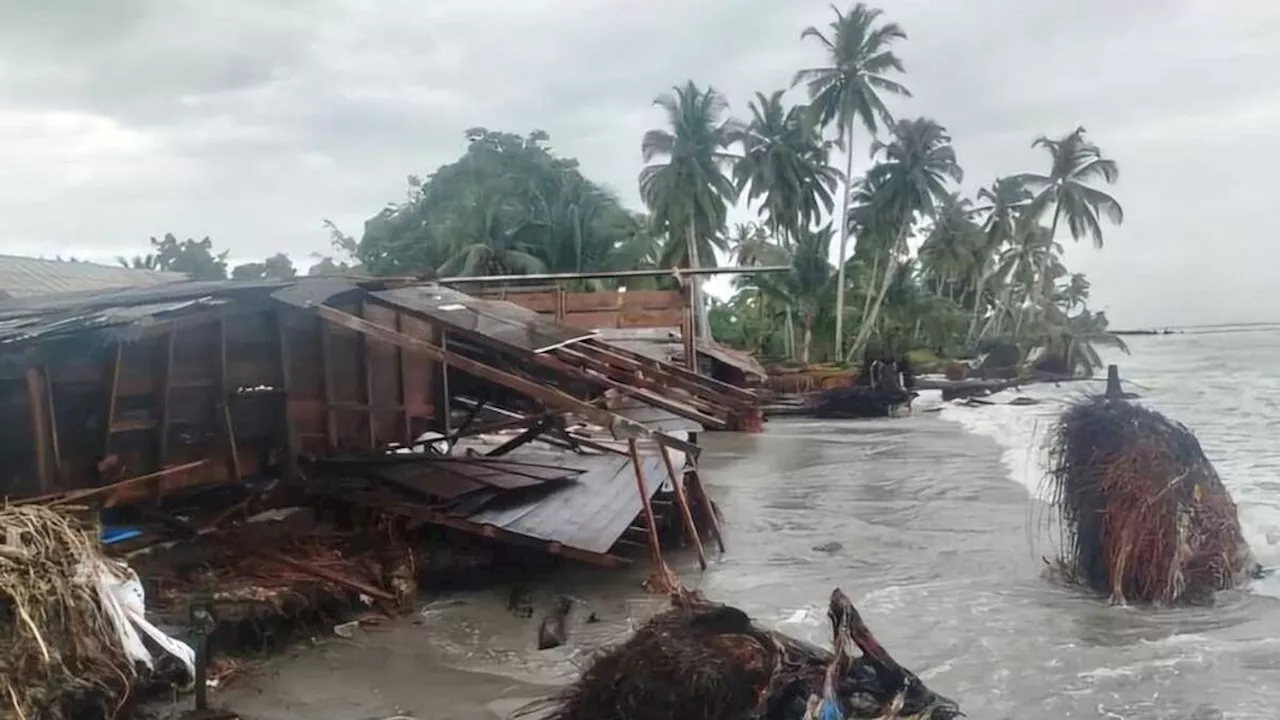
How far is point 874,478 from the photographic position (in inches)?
802

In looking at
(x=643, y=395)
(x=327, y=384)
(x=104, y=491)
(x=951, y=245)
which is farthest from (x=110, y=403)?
(x=951, y=245)

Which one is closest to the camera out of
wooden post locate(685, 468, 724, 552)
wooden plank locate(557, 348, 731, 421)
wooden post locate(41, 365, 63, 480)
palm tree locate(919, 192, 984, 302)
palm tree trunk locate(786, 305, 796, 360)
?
wooden post locate(41, 365, 63, 480)

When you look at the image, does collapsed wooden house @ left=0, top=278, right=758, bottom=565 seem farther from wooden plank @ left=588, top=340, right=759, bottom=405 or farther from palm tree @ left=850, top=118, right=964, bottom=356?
palm tree @ left=850, top=118, right=964, bottom=356

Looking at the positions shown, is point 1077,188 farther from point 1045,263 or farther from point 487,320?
point 487,320

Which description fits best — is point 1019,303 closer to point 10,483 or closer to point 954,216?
point 954,216

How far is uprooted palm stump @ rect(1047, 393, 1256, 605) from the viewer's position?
9.74 metres

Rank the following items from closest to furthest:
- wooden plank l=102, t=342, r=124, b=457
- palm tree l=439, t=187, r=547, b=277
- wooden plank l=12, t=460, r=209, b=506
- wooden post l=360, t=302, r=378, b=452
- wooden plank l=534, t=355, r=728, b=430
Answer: wooden plank l=12, t=460, r=209, b=506
wooden plank l=102, t=342, r=124, b=457
wooden plank l=534, t=355, r=728, b=430
wooden post l=360, t=302, r=378, b=452
palm tree l=439, t=187, r=547, b=277

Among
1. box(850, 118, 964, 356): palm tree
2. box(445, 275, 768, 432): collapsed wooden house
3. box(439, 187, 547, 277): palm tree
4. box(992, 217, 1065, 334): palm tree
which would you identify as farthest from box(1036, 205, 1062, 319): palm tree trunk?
box(445, 275, 768, 432): collapsed wooden house

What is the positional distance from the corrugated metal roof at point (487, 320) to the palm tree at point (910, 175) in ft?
146

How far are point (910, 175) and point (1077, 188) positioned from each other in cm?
1143

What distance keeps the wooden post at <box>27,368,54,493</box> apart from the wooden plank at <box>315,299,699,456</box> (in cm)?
222

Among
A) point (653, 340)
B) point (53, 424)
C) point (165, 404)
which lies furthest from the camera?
point (653, 340)

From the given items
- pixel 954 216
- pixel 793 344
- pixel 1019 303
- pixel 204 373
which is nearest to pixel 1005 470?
pixel 204 373

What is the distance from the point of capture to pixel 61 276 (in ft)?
63.6
